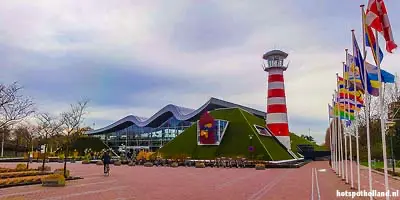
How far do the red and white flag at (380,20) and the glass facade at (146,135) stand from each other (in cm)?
6131

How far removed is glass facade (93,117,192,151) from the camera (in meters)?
72.0

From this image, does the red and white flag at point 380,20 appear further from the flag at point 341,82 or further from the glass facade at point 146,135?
the glass facade at point 146,135

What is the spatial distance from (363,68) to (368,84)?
530 millimetres

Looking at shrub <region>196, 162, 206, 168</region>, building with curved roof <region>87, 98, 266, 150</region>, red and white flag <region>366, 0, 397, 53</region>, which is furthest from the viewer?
building with curved roof <region>87, 98, 266, 150</region>

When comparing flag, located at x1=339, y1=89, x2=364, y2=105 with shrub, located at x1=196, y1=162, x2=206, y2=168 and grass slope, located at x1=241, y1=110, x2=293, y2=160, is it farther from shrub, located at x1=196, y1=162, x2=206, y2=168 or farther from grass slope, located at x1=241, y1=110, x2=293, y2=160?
grass slope, located at x1=241, y1=110, x2=293, y2=160

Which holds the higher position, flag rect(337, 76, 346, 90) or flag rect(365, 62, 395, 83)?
flag rect(337, 76, 346, 90)

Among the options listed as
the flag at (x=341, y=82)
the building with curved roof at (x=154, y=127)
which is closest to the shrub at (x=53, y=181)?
the flag at (x=341, y=82)

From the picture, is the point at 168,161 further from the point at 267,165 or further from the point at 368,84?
the point at 368,84

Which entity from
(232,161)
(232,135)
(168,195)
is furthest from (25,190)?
(232,135)

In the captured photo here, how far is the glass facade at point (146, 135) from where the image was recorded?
72.0m

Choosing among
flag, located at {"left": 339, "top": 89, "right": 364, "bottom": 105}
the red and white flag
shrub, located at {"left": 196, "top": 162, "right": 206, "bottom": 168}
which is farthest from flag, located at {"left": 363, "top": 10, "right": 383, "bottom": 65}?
shrub, located at {"left": 196, "top": 162, "right": 206, "bottom": 168}

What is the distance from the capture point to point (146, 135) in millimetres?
74688

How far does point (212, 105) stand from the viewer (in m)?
67.0

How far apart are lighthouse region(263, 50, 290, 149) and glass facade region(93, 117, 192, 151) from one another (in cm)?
2251
